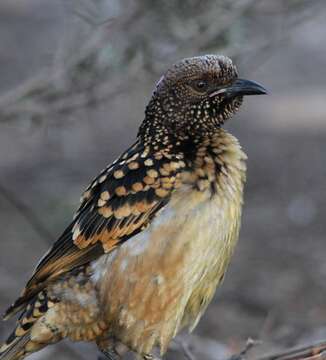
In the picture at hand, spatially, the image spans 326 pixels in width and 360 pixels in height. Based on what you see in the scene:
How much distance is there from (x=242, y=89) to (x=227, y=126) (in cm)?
683

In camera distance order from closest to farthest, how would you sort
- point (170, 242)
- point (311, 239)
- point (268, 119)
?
point (170, 242)
point (311, 239)
point (268, 119)

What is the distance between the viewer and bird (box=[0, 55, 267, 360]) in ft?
19.3

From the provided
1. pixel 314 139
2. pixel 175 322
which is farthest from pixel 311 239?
Result: pixel 175 322

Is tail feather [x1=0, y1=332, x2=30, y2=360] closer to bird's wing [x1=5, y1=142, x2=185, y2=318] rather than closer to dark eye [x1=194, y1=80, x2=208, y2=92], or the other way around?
bird's wing [x1=5, y1=142, x2=185, y2=318]

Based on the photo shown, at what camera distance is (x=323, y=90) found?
1381cm

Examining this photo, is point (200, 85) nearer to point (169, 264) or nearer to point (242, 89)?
point (242, 89)

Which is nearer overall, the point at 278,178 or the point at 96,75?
the point at 96,75

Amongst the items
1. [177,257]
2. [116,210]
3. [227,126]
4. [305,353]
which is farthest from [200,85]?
[227,126]

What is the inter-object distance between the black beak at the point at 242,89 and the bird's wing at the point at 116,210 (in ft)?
1.33

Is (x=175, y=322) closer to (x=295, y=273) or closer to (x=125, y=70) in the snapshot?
(x=125, y=70)

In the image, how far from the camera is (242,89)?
593 cm

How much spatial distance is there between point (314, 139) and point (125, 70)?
4699 mm

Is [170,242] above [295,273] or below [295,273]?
below

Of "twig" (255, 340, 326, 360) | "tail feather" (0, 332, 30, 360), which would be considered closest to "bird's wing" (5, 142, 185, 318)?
"tail feather" (0, 332, 30, 360)
